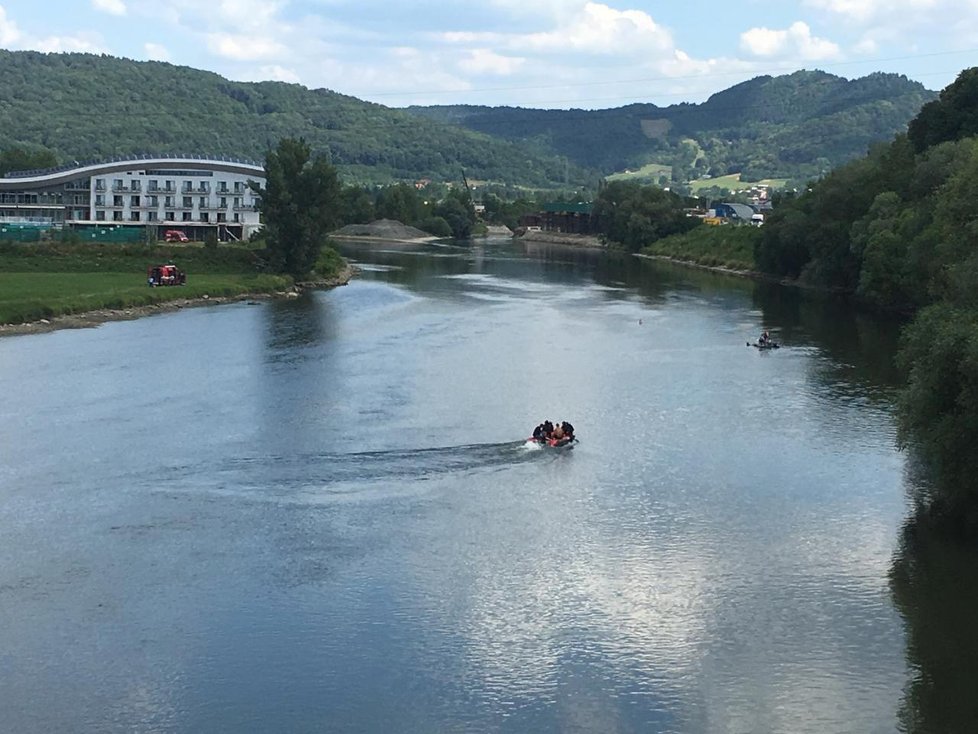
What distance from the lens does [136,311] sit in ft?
226

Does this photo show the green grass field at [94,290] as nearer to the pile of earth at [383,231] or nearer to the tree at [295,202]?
the tree at [295,202]

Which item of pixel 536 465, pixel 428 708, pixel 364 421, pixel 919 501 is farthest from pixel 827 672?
pixel 364 421

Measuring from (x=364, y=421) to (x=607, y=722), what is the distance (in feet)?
71.1

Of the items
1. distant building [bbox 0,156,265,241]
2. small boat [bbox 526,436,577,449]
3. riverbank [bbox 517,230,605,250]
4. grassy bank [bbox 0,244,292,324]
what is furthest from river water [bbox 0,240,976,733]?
riverbank [bbox 517,230,605,250]

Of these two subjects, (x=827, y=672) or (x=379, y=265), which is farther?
(x=379, y=265)

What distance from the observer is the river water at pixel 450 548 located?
21.3m

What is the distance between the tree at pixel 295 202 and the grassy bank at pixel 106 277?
284 centimetres

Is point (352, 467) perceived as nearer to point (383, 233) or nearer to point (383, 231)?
point (383, 233)

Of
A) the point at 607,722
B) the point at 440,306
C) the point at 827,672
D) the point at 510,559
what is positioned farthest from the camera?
the point at 440,306

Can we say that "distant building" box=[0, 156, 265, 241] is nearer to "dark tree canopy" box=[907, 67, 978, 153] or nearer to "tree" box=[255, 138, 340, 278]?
"tree" box=[255, 138, 340, 278]

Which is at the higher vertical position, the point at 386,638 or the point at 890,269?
the point at 890,269

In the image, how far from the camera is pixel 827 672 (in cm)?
2233

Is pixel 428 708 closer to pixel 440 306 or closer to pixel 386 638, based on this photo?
pixel 386 638

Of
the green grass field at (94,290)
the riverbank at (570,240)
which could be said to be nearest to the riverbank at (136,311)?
the green grass field at (94,290)
